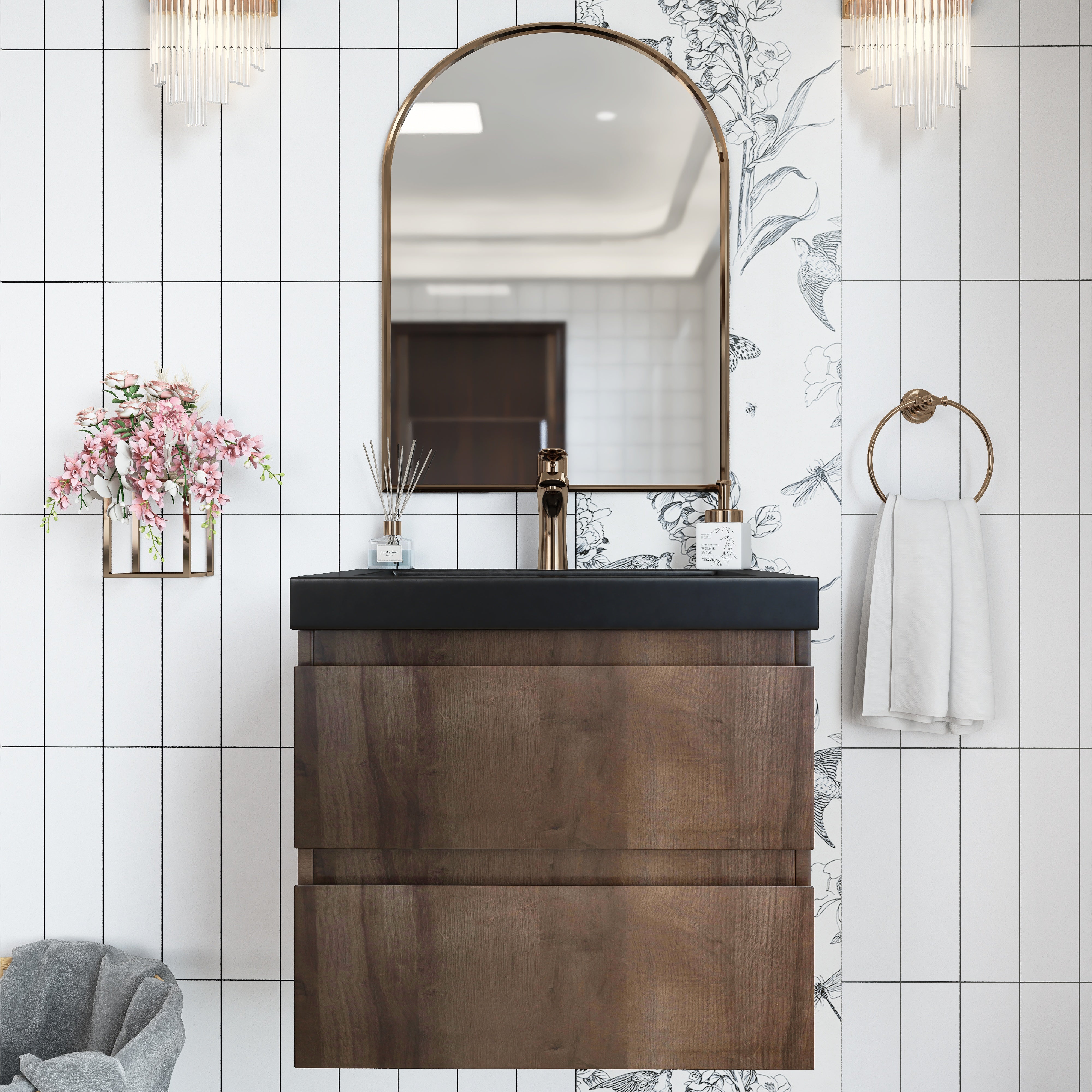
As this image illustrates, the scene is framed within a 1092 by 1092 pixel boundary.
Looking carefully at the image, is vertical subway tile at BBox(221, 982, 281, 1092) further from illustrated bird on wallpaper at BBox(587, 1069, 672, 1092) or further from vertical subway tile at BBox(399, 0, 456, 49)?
vertical subway tile at BBox(399, 0, 456, 49)

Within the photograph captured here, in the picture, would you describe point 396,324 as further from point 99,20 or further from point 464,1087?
point 464,1087

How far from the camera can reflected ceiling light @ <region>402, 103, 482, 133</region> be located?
1.34m

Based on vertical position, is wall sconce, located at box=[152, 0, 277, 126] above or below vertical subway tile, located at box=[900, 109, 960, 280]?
above

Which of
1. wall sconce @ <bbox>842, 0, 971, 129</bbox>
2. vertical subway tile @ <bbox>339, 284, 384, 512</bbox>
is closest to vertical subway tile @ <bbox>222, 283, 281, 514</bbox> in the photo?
vertical subway tile @ <bbox>339, 284, 384, 512</bbox>

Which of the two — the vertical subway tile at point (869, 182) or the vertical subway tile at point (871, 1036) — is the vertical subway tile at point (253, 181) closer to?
the vertical subway tile at point (869, 182)

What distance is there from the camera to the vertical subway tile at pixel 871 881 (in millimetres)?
1351

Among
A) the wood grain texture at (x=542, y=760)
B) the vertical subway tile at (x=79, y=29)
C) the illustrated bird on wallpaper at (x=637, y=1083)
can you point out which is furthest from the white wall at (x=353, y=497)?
the wood grain texture at (x=542, y=760)

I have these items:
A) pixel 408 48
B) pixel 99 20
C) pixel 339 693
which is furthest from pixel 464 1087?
pixel 99 20

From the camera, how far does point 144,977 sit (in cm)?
122

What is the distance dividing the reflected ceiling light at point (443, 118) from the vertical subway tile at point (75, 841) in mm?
1128

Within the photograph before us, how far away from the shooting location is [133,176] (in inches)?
53.6

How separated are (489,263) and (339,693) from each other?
753 mm

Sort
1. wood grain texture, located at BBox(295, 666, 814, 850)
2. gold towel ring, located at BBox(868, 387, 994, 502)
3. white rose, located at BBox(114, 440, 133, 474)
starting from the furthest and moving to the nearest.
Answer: gold towel ring, located at BBox(868, 387, 994, 502) < white rose, located at BBox(114, 440, 133, 474) < wood grain texture, located at BBox(295, 666, 814, 850)

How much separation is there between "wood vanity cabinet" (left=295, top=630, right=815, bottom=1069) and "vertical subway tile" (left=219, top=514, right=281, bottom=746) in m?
0.43
